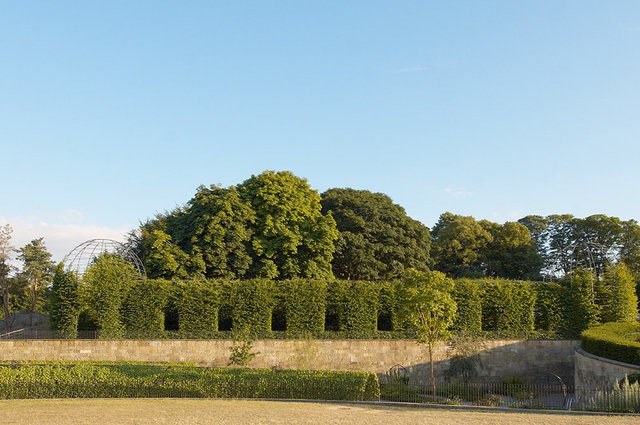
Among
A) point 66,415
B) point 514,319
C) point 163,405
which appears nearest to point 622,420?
point 163,405

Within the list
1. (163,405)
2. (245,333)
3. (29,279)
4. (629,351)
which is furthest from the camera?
(29,279)

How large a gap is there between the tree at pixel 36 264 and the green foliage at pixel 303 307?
3237 cm

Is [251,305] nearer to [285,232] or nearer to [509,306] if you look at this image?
[285,232]

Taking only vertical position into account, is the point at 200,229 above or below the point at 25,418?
above

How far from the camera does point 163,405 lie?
19.1 meters

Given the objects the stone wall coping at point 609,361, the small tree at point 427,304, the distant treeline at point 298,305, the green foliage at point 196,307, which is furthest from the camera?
the green foliage at point 196,307

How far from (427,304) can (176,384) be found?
38.9ft

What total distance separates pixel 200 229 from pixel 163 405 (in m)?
22.6

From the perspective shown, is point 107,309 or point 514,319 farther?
point 514,319

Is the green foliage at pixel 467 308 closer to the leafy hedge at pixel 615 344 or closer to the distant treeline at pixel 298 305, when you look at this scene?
the distant treeline at pixel 298 305

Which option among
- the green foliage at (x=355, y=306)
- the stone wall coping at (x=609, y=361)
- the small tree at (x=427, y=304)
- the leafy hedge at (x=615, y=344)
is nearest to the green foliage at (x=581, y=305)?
the leafy hedge at (x=615, y=344)

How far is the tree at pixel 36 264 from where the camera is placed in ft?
185

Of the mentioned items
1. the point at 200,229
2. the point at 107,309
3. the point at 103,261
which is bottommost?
the point at 107,309

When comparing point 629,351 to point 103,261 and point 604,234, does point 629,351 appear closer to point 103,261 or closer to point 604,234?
point 103,261
